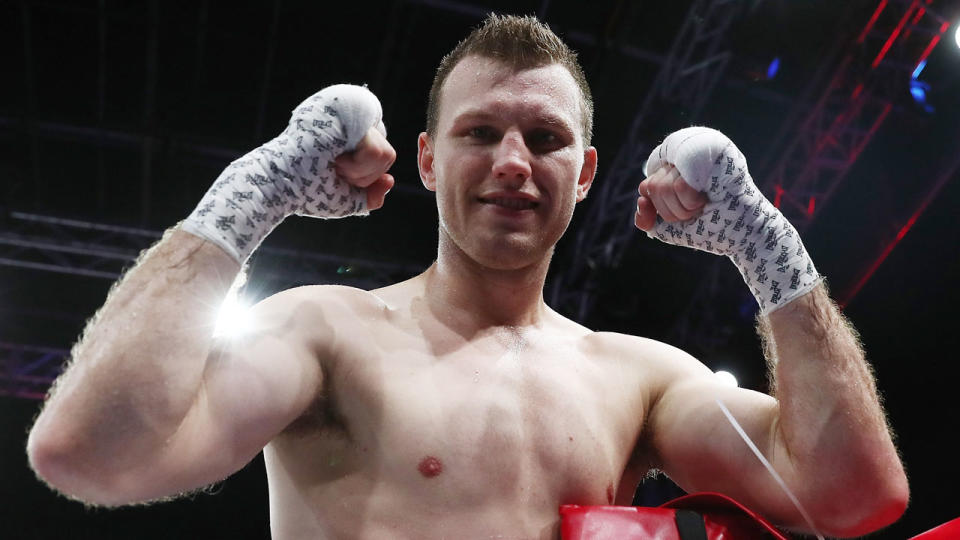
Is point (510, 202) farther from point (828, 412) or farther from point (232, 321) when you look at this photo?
point (828, 412)

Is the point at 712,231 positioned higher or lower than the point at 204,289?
higher

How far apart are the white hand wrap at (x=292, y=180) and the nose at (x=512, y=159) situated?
0.82ft

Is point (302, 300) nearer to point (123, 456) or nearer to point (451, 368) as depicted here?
point (451, 368)

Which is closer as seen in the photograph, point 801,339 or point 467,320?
point 801,339

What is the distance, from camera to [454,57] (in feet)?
6.15

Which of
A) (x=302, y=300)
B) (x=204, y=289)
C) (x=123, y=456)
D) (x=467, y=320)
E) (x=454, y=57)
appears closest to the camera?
(x=123, y=456)

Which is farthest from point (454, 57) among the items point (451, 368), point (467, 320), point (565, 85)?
point (451, 368)

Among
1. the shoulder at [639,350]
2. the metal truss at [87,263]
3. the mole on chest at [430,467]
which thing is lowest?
the metal truss at [87,263]

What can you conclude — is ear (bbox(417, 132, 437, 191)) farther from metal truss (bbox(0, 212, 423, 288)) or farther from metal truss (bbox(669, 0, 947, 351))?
metal truss (bbox(0, 212, 423, 288))

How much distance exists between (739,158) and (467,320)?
65 centimetres

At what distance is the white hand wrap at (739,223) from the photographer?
1498 millimetres

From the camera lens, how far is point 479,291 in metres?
1.76

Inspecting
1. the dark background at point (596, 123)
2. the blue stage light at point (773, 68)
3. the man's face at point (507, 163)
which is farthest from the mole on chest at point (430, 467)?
the blue stage light at point (773, 68)

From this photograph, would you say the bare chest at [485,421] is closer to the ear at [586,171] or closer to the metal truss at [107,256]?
the ear at [586,171]
